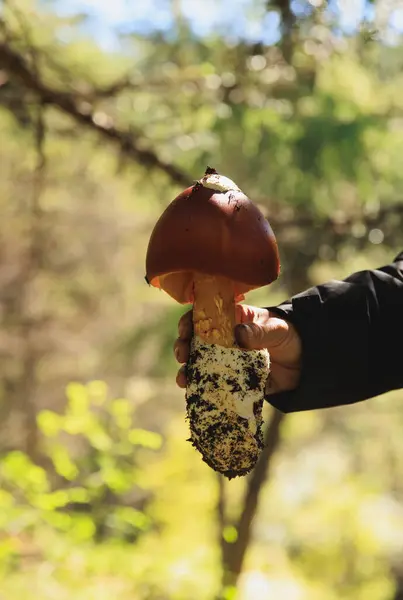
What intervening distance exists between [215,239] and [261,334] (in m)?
0.21

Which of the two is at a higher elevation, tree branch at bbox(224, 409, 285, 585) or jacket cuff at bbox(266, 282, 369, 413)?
jacket cuff at bbox(266, 282, 369, 413)

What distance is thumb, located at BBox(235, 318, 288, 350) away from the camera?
1238 millimetres

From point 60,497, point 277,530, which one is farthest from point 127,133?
point 277,530

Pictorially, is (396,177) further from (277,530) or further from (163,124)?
(277,530)

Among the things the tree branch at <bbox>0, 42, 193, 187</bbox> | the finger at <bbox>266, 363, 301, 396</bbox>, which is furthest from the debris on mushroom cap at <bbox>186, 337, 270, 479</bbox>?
the tree branch at <bbox>0, 42, 193, 187</bbox>

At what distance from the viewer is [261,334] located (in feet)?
4.17

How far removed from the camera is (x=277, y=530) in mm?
8914

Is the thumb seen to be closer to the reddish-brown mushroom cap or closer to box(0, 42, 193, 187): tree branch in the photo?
the reddish-brown mushroom cap

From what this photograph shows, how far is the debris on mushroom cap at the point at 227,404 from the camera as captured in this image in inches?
50.6

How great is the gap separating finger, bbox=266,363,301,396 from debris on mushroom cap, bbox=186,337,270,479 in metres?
0.14

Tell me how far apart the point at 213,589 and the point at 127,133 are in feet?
10.2

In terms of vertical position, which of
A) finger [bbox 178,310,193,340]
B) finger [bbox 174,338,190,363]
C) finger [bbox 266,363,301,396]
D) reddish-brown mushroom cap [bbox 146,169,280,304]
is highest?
reddish-brown mushroom cap [bbox 146,169,280,304]

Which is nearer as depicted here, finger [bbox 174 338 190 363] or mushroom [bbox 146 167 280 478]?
mushroom [bbox 146 167 280 478]

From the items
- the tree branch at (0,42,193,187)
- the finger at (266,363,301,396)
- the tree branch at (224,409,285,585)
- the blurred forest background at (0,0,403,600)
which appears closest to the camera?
the finger at (266,363,301,396)
